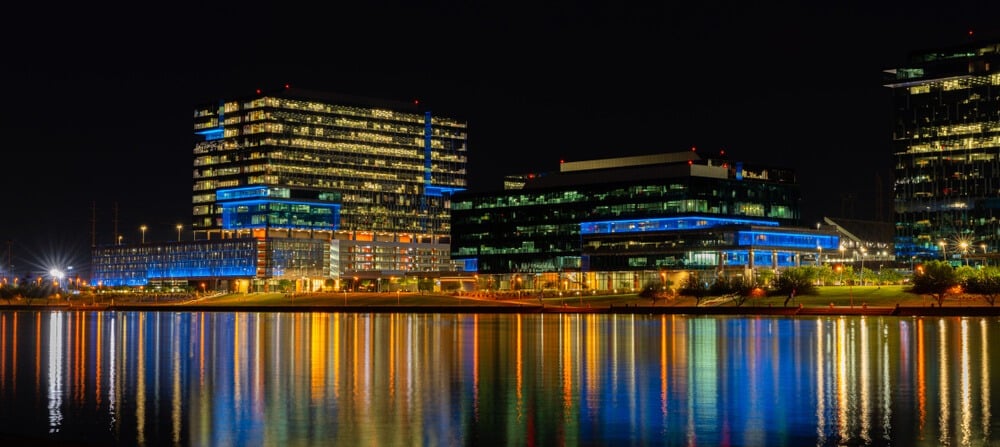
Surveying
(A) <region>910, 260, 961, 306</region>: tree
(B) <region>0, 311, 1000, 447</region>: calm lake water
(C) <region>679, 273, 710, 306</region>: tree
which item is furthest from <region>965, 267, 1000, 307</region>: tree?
(B) <region>0, 311, 1000, 447</region>: calm lake water

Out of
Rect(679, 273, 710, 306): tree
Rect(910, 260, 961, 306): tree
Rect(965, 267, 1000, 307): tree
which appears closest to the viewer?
Rect(965, 267, 1000, 307): tree

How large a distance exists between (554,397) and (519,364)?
18.5 m

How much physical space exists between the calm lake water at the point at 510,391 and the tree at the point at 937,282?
204ft

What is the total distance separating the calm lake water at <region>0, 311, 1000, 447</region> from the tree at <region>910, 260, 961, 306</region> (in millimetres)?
62291

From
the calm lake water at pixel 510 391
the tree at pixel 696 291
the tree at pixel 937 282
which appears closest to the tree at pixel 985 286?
the tree at pixel 937 282

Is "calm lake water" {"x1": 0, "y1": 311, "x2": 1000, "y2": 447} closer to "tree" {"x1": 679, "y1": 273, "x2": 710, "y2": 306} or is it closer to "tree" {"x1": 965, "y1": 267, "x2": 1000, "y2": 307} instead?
"tree" {"x1": 965, "y1": 267, "x2": 1000, "y2": 307}

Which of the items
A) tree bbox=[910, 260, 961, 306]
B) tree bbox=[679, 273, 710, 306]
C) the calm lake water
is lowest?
the calm lake water

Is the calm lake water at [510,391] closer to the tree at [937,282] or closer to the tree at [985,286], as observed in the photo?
the tree at [985,286]

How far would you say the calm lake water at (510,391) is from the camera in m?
44.7

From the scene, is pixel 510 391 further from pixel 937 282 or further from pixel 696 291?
pixel 696 291

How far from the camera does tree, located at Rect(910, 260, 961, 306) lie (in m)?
164

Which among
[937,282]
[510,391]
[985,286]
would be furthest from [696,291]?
[510,391]

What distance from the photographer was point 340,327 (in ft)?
446

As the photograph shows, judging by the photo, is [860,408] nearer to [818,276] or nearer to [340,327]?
[340,327]
